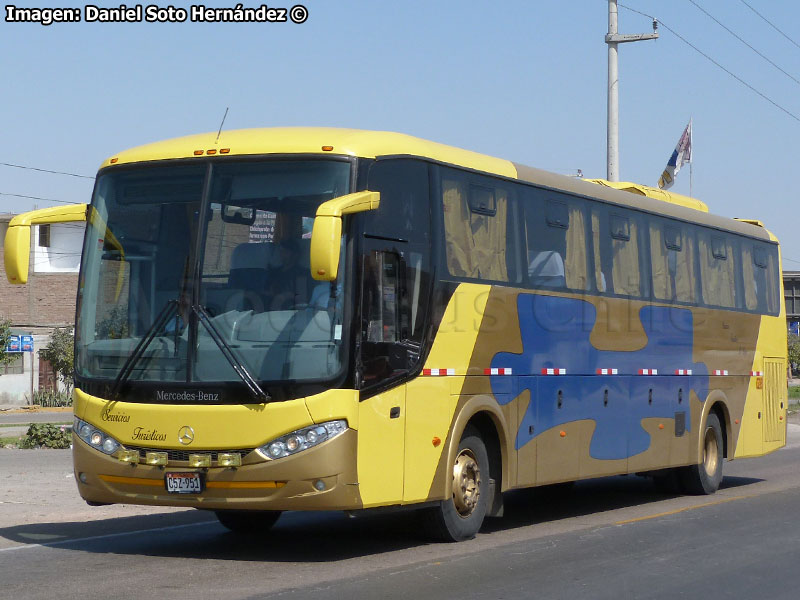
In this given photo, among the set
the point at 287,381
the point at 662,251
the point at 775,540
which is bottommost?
the point at 775,540

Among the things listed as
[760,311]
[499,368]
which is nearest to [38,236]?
[760,311]

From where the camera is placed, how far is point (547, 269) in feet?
44.1

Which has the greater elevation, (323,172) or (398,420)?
(323,172)

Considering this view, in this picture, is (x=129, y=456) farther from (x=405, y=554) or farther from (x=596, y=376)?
(x=596, y=376)

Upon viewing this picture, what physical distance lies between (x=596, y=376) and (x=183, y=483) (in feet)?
19.5

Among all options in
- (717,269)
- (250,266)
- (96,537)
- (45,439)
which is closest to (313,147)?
(250,266)

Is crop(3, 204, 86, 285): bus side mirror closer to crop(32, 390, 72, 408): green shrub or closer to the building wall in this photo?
crop(32, 390, 72, 408): green shrub

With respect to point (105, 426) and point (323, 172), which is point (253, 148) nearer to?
point (323, 172)

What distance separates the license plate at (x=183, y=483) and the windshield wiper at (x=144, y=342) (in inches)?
33.9

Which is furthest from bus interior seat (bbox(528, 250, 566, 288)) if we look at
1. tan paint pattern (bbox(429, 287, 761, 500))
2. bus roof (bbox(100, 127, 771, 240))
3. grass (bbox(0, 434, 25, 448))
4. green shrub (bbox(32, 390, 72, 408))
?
green shrub (bbox(32, 390, 72, 408))

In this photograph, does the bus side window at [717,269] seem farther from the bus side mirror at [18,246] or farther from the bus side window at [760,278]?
the bus side mirror at [18,246]

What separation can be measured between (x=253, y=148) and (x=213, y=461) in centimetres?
260

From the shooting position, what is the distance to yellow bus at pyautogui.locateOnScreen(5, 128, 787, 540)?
999 centimetres

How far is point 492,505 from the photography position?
40.5 ft
